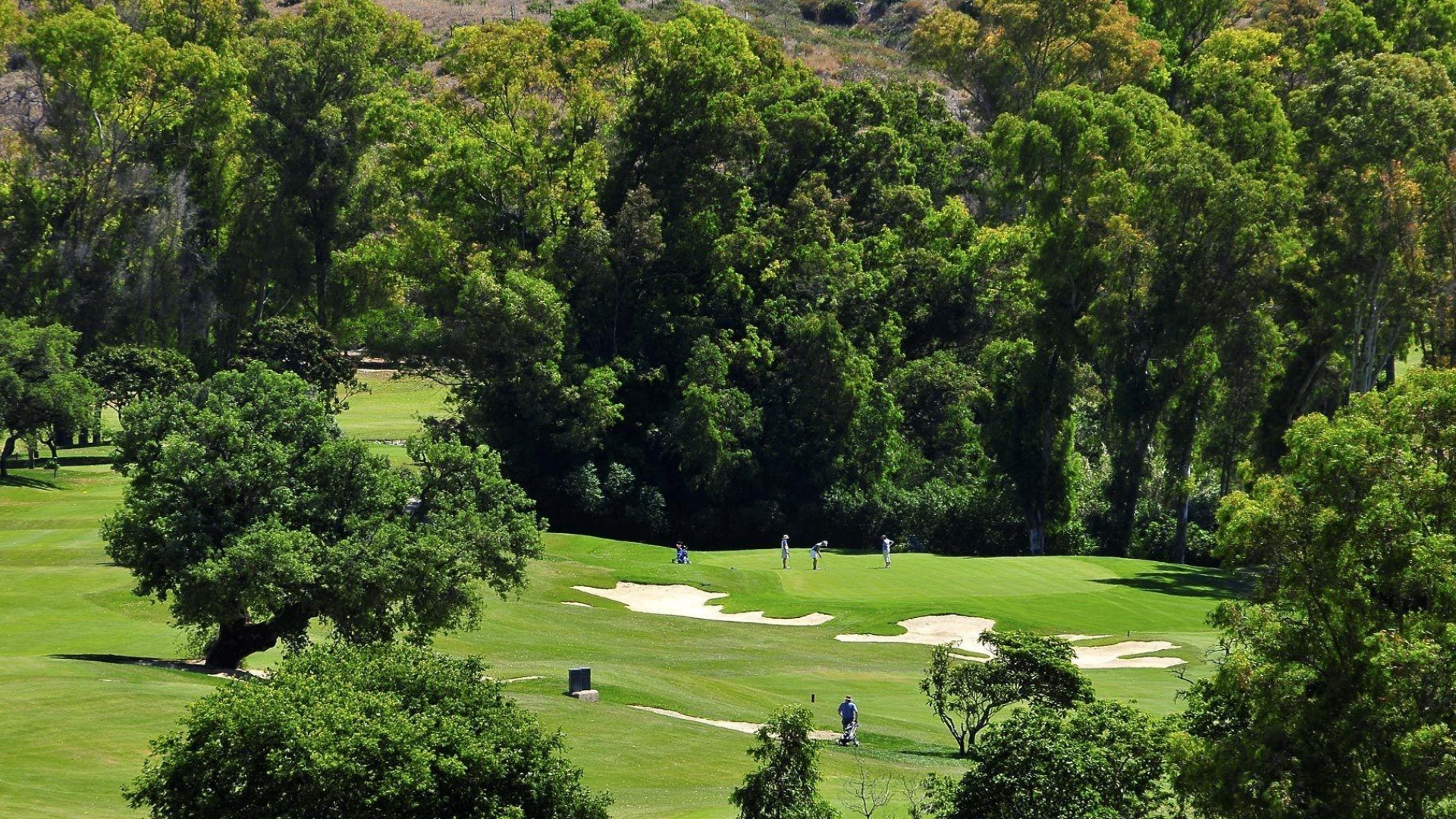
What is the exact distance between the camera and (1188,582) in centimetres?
6525

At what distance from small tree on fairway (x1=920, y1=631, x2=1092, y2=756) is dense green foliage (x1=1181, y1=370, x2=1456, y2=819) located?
22.8 ft

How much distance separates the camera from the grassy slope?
95.3 feet

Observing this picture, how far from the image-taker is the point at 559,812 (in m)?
21.9

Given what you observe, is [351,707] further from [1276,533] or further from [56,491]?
[56,491]

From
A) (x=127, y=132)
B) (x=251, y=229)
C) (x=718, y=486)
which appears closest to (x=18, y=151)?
(x=127, y=132)

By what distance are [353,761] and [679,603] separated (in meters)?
35.1

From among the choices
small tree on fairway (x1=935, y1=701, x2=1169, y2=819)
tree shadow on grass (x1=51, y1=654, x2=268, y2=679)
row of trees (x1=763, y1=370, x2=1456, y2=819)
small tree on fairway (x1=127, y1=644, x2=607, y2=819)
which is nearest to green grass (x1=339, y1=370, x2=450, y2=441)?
tree shadow on grass (x1=51, y1=654, x2=268, y2=679)

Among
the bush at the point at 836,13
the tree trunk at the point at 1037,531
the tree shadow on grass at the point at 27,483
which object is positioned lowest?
the tree trunk at the point at 1037,531

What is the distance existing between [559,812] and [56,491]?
50.2 metres

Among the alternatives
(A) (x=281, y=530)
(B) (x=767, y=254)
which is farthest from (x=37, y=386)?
(A) (x=281, y=530)

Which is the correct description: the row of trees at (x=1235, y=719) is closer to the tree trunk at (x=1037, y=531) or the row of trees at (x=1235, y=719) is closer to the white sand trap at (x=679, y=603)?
the white sand trap at (x=679, y=603)

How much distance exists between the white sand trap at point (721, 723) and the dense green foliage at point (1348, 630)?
42.0 ft

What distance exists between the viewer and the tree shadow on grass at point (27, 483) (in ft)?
218

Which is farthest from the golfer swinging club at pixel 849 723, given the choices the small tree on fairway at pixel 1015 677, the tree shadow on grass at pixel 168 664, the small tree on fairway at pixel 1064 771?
the tree shadow on grass at pixel 168 664
